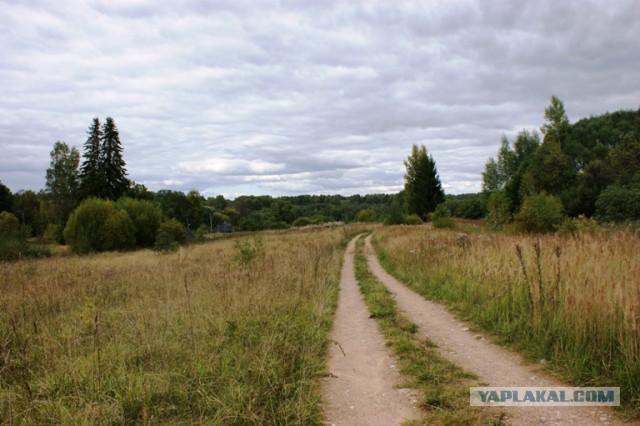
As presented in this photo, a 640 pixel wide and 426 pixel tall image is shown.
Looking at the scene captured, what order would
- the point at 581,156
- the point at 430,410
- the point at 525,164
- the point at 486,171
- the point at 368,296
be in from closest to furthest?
the point at 430,410 → the point at 368,296 → the point at 581,156 → the point at 525,164 → the point at 486,171

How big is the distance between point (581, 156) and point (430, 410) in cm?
6560

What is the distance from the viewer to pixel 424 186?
43.4 meters

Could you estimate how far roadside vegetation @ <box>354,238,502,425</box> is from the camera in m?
3.40

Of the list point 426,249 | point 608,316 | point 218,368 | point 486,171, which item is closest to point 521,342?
point 608,316

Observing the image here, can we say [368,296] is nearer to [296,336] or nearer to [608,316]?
[296,336]

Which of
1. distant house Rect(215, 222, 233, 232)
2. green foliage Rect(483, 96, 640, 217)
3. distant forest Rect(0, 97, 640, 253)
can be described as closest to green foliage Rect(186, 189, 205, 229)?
distant forest Rect(0, 97, 640, 253)

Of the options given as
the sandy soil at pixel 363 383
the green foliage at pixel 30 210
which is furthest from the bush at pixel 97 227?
the sandy soil at pixel 363 383

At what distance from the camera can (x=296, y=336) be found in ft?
18.3

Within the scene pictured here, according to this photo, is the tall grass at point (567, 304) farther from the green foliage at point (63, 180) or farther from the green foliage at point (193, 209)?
the green foliage at point (193, 209)

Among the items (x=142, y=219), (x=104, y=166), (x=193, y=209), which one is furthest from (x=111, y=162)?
(x=193, y=209)

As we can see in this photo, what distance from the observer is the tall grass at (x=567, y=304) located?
3.95 metres

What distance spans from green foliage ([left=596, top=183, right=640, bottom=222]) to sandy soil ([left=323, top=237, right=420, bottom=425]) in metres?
35.3

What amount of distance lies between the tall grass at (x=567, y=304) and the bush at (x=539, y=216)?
846cm

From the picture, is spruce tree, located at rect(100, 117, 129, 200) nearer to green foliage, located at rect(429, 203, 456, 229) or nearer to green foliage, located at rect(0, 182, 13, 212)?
green foliage, located at rect(0, 182, 13, 212)
